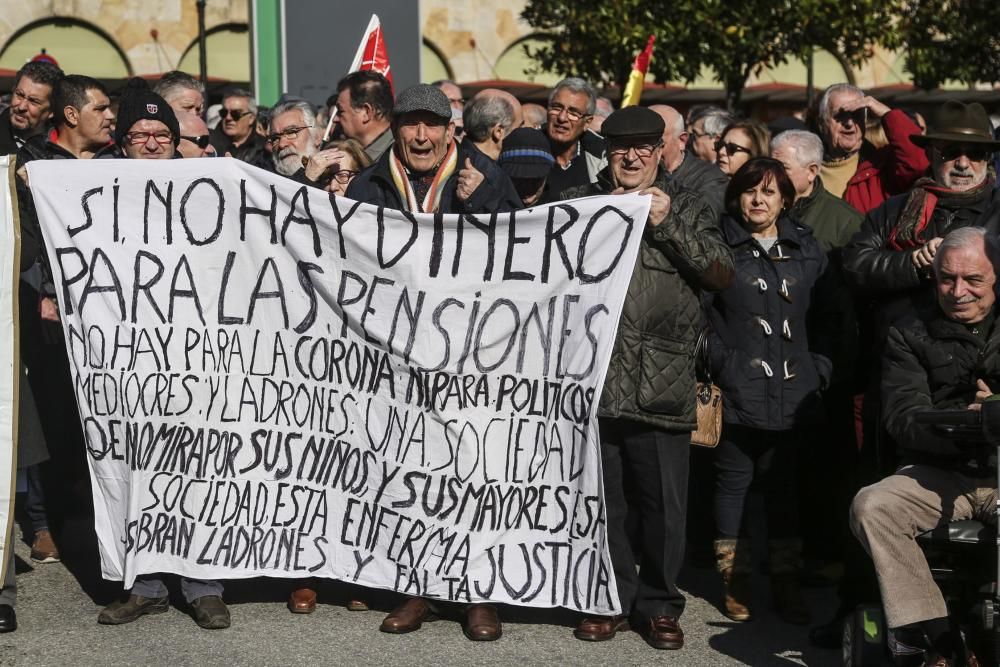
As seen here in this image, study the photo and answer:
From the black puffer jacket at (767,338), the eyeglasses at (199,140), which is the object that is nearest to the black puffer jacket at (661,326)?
the black puffer jacket at (767,338)

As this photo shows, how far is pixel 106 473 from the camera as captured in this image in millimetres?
5812

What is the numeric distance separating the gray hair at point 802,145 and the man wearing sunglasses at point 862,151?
48 cm

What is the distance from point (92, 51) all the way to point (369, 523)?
21.2 metres

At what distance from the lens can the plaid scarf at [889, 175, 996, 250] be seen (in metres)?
5.75

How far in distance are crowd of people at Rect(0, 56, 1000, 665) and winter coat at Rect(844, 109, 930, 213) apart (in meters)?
0.02

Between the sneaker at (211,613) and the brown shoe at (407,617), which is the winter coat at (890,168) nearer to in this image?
the brown shoe at (407,617)

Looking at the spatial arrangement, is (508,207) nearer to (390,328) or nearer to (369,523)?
(390,328)

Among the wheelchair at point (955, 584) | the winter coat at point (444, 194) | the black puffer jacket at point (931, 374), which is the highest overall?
the winter coat at point (444, 194)

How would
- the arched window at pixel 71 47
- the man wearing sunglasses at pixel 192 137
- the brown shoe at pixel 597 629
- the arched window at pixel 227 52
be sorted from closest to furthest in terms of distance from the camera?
the brown shoe at pixel 597 629
the man wearing sunglasses at pixel 192 137
the arched window at pixel 71 47
the arched window at pixel 227 52

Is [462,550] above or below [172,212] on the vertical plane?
below

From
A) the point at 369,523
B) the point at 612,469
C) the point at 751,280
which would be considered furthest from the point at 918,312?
the point at 369,523

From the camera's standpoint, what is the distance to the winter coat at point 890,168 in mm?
6961

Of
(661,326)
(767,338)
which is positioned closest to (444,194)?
(661,326)

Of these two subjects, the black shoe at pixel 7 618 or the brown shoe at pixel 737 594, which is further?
the brown shoe at pixel 737 594
